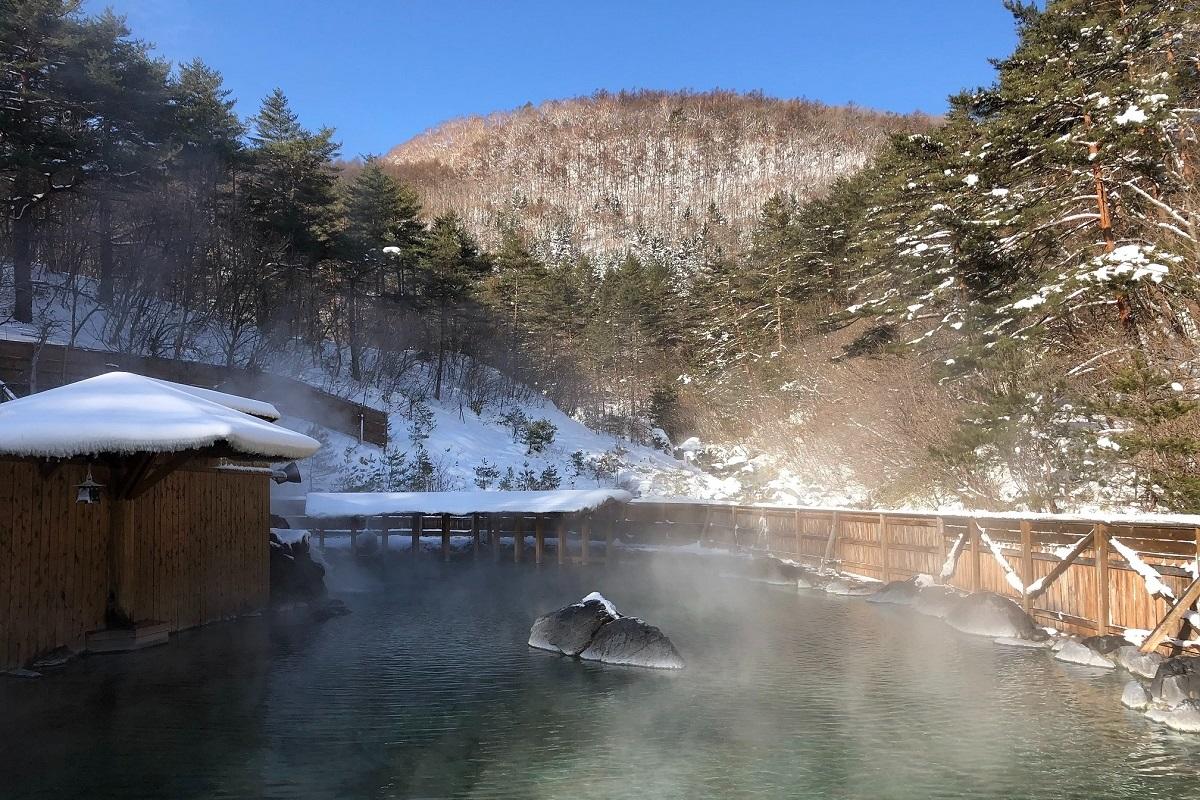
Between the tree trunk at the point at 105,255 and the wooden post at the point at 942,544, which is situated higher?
the tree trunk at the point at 105,255

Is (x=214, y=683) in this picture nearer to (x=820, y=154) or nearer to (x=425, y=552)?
(x=425, y=552)

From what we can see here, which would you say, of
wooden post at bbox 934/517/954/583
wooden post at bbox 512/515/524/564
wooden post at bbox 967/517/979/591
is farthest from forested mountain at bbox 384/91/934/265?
wooden post at bbox 967/517/979/591

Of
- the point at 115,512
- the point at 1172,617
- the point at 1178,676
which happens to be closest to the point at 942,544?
the point at 1172,617

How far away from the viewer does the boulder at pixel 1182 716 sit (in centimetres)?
712

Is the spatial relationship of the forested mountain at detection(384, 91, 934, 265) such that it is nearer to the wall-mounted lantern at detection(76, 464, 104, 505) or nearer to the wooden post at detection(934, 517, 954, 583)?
the wooden post at detection(934, 517, 954, 583)

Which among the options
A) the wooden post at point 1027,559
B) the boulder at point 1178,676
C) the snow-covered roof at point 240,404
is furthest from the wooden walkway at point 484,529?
the boulder at point 1178,676

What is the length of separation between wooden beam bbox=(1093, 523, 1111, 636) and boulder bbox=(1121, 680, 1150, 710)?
236 cm

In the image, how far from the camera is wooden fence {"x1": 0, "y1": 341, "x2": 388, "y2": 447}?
21.7 meters

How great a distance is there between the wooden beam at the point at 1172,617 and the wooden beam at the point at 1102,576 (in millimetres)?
1008

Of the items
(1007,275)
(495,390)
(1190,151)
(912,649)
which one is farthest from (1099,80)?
(495,390)

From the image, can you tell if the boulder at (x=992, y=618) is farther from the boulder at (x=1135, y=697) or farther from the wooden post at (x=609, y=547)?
→ the wooden post at (x=609, y=547)

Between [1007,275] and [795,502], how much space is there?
12.5m

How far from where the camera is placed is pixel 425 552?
23875 millimetres

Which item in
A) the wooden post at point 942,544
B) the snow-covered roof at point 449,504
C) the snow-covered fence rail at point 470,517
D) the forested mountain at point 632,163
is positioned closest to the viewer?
the wooden post at point 942,544
